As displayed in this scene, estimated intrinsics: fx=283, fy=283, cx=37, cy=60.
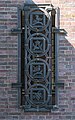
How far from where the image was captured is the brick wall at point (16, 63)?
501 cm

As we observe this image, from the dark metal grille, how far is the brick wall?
0.15 metres

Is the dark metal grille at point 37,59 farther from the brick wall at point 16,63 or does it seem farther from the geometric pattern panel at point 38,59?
the brick wall at point 16,63

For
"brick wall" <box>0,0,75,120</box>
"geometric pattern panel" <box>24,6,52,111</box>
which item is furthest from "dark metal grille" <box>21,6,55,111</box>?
"brick wall" <box>0,0,75,120</box>

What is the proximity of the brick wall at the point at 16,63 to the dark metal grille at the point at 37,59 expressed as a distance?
0.51 ft

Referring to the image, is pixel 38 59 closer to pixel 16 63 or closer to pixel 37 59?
pixel 37 59

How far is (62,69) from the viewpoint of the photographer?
5055 mm

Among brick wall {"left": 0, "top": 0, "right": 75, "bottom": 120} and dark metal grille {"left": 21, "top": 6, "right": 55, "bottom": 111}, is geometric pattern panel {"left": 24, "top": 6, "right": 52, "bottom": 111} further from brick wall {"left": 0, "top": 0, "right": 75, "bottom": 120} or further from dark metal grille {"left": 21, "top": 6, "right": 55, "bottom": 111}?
brick wall {"left": 0, "top": 0, "right": 75, "bottom": 120}

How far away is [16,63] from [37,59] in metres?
0.38

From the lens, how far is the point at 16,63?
5.04 meters

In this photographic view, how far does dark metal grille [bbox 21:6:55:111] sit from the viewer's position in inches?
197

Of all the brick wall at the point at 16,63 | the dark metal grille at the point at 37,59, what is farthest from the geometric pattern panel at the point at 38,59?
the brick wall at the point at 16,63

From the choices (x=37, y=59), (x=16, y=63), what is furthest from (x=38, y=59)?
(x=16, y=63)

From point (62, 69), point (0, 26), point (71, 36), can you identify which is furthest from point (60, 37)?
point (0, 26)

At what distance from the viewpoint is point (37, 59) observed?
503 centimetres
